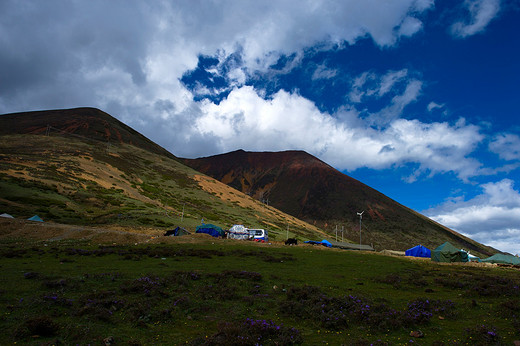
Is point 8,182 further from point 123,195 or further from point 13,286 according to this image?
point 13,286

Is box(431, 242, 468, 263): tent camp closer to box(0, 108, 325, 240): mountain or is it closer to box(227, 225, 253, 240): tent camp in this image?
box(227, 225, 253, 240): tent camp

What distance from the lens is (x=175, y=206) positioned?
320ft

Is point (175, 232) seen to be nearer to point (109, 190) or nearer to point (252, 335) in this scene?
point (252, 335)

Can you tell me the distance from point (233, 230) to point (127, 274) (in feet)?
148

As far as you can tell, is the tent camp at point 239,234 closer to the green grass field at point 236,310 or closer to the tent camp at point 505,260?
the green grass field at point 236,310

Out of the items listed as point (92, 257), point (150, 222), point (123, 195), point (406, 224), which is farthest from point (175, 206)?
point (406, 224)

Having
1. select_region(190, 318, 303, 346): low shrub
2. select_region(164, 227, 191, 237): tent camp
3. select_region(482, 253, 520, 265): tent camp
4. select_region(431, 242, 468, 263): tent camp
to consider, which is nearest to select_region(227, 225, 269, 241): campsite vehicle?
select_region(164, 227, 191, 237): tent camp

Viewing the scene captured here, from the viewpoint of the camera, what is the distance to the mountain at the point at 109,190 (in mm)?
61281

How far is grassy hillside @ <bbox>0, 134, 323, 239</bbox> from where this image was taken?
61438 millimetres

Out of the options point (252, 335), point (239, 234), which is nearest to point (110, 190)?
point (239, 234)

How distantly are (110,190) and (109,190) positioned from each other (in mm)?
503

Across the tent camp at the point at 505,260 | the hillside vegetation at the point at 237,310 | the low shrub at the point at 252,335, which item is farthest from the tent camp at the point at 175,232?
the tent camp at the point at 505,260

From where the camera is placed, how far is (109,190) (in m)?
88.4

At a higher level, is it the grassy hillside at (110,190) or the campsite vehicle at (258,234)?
the grassy hillside at (110,190)
